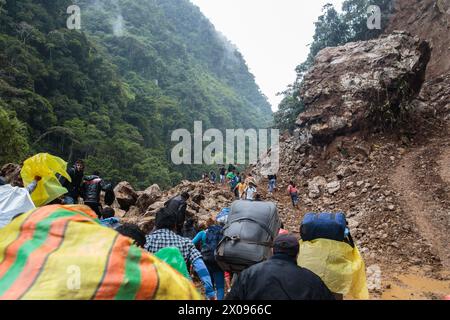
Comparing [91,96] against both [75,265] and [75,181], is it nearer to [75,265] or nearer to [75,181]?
[75,181]

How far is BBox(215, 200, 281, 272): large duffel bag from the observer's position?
342 cm

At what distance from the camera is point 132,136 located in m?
32.4

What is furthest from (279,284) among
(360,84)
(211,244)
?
(360,84)

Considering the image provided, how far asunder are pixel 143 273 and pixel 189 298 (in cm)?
23

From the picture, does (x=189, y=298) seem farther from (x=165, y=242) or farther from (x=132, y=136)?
(x=132, y=136)

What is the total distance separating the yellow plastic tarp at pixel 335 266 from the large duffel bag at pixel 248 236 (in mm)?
501

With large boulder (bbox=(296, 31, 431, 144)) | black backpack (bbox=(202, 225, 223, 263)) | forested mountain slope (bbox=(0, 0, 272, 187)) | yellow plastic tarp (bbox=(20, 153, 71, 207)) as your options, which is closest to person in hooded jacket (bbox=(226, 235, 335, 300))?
black backpack (bbox=(202, 225, 223, 263))

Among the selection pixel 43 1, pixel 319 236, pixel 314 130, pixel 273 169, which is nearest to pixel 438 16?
pixel 314 130

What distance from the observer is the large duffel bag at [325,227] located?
118 inches

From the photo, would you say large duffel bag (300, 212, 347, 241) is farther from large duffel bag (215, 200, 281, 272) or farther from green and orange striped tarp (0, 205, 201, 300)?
green and orange striped tarp (0, 205, 201, 300)

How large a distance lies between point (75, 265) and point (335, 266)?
2.04m

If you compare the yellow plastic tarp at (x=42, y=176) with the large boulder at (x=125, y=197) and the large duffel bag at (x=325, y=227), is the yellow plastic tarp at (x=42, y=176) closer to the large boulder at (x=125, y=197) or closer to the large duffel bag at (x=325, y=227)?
the large duffel bag at (x=325, y=227)

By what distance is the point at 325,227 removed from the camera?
9.91 ft

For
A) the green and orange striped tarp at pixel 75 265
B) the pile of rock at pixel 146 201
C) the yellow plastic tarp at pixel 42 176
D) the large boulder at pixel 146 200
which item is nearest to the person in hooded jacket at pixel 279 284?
the green and orange striped tarp at pixel 75 265
